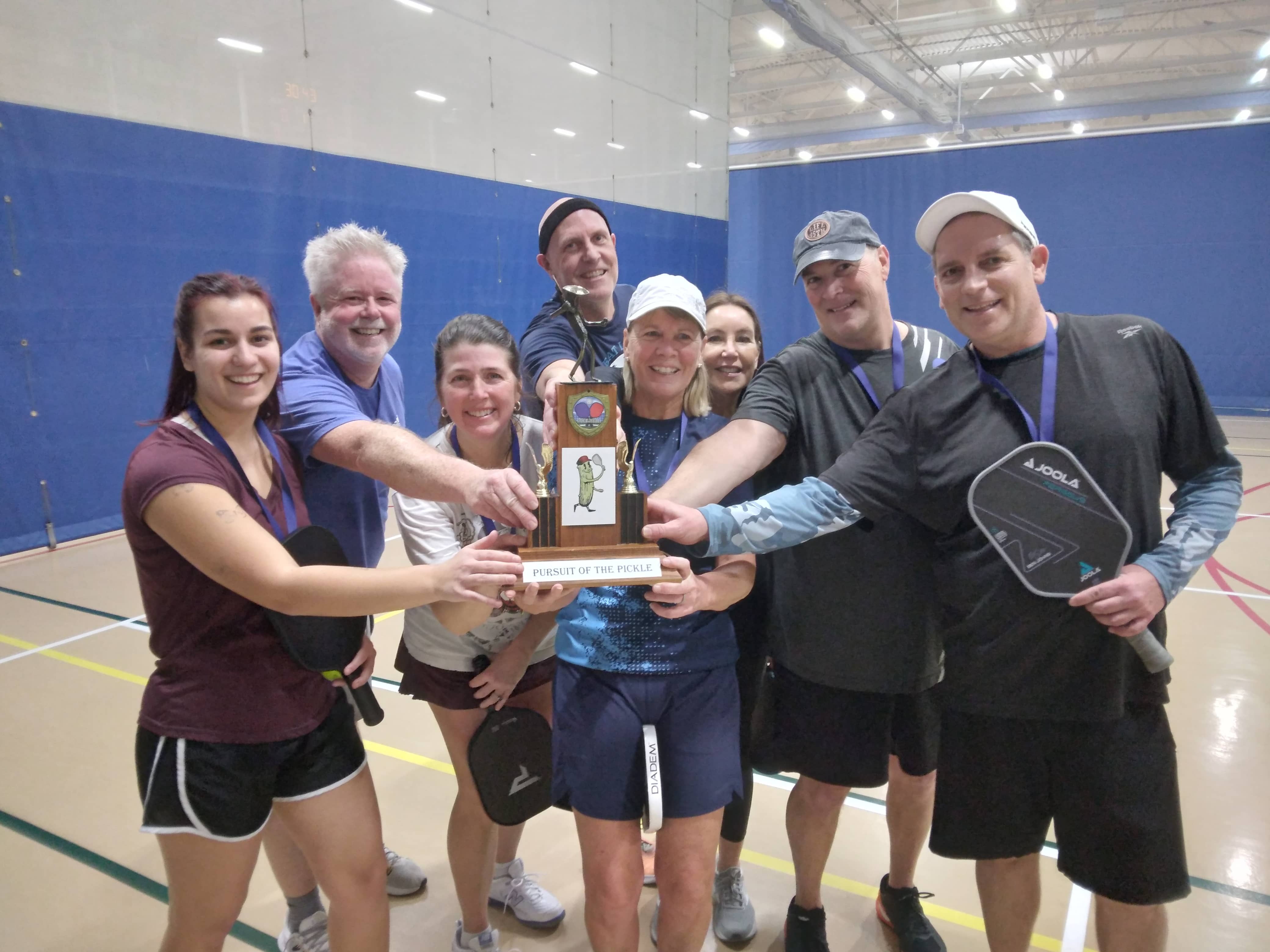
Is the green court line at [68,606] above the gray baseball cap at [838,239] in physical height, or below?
below

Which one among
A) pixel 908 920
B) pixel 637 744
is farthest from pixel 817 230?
pixel 908 920

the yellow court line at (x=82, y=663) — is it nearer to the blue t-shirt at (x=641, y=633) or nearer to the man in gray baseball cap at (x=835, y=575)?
the blue t-shirt at (x=641, y=633)

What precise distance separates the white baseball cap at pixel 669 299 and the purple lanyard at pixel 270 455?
2.82ft

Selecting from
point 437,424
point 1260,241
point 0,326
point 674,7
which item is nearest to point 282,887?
point 437,424

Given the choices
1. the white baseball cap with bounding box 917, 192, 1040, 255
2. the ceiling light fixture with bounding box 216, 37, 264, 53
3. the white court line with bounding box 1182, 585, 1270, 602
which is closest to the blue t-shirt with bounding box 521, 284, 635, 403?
the white baseball cap with bounding box 917, 192, 1040, 255

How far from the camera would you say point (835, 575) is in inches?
78.3

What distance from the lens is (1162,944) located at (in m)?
1.65

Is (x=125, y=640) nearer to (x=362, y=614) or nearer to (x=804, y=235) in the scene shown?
(x=362, y=614)

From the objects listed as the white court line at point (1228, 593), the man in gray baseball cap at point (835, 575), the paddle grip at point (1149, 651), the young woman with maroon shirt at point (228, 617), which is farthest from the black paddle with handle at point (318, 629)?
the white court line at point (1228, 593)

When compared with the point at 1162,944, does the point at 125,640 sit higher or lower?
lower

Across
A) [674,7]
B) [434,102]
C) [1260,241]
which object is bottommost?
[1260,241]

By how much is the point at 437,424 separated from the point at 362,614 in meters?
0.72

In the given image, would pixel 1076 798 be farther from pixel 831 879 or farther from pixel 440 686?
pixel 440 686

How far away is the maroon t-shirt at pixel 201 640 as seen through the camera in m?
1.57
